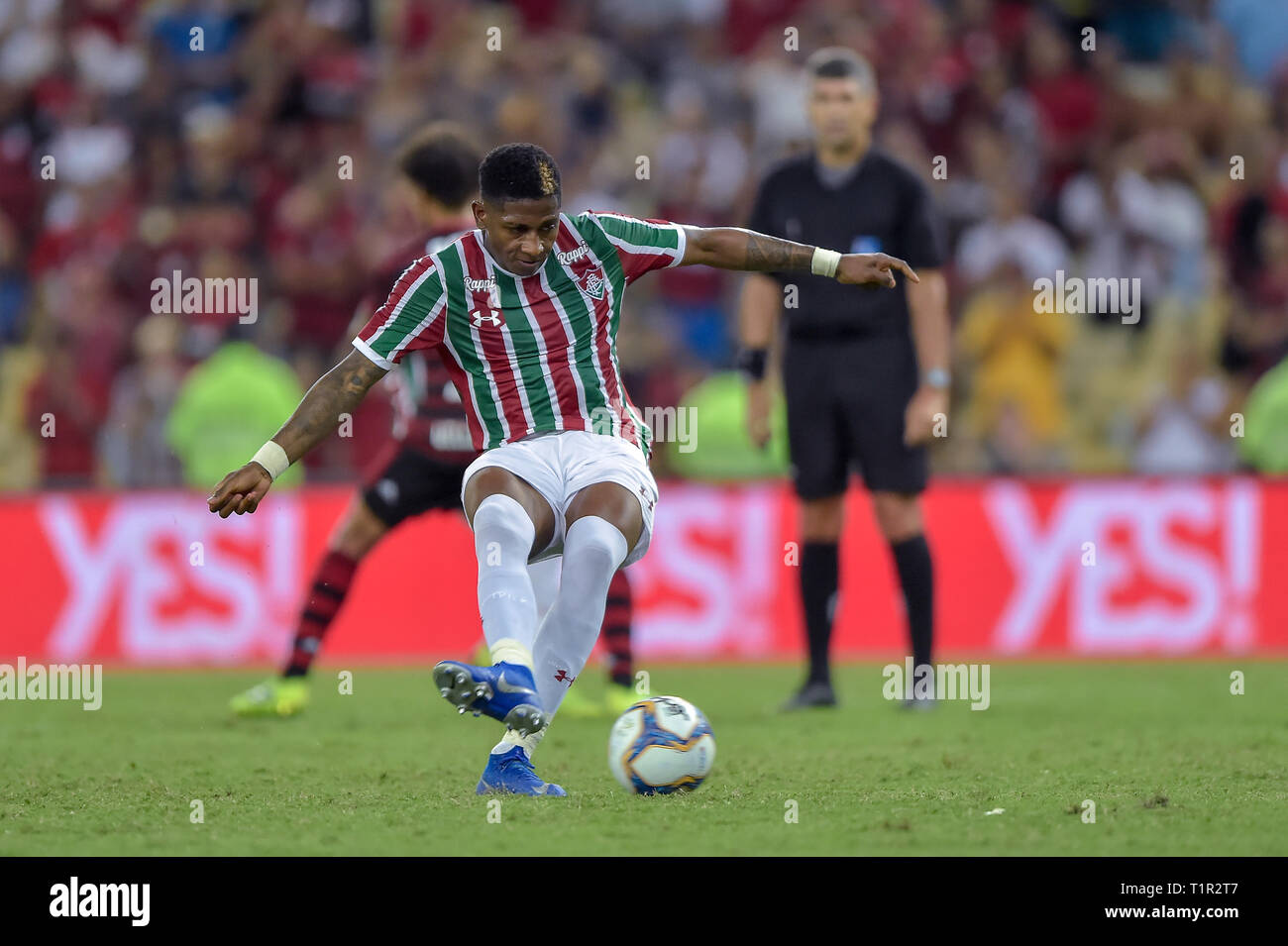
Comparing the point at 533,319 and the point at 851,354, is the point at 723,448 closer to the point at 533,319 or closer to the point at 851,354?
the point at 851,354

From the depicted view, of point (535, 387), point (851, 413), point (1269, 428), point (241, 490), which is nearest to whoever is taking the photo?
point (241, 490)

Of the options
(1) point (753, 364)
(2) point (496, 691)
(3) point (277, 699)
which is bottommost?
(3) point (277, 699)

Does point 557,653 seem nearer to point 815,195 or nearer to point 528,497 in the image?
point 528,497

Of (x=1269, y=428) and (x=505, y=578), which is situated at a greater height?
(x=1269, y=428)

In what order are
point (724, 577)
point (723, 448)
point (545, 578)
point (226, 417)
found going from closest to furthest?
point (545, 578), point (724, 577), point (723, 448), point (226, 417)

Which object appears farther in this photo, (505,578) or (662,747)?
(662,747)

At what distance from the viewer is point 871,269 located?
5.96 m

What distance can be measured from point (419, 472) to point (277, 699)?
120cm

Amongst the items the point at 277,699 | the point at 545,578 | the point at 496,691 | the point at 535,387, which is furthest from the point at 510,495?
the point at 277,699

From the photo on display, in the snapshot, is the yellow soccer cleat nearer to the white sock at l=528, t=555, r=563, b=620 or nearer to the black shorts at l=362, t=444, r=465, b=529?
the black shorts at l=362, t=444, r=465, b=529

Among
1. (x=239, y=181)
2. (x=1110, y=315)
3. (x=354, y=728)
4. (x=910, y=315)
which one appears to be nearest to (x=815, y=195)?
(x=910, y=315)

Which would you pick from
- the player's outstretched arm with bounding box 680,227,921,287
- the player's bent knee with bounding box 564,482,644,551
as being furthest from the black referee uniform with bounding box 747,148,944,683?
the player's bent knee with bounding box 564,482,644,551

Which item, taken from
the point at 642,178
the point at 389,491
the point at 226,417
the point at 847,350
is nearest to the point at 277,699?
the point at 389,491

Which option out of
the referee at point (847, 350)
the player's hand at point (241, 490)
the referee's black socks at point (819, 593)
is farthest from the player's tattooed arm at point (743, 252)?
the referee's black socks at point (819, 593)
